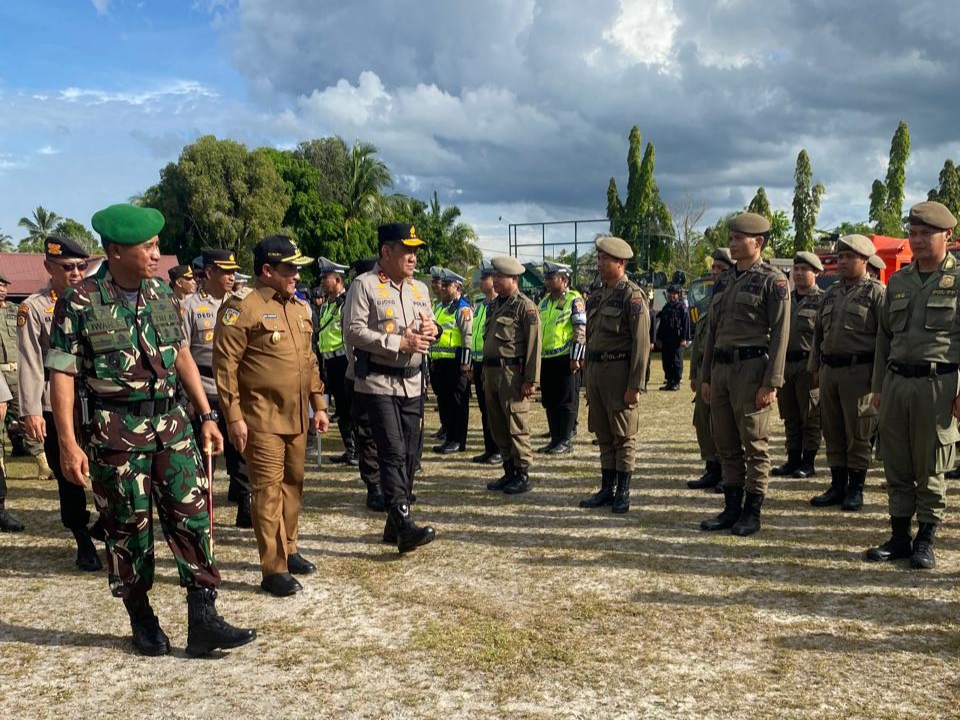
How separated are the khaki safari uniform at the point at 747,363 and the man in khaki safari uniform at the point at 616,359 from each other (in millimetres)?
602

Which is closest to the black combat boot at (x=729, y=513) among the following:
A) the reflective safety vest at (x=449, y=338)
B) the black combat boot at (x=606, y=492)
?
the black combat boot at (x=606, y=492)

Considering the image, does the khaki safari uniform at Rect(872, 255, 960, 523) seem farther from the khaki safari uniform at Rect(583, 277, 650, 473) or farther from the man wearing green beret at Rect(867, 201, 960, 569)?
the khaki safari uniform at Rect(583, 277, 650, 473)

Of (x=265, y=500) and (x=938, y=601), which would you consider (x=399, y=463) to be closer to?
(x=265, y=500)

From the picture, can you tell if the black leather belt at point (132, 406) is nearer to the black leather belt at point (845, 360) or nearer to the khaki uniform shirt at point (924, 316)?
the khaki uniform shirt at point (924, 316)

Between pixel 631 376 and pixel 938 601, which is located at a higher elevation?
pixel 631 376

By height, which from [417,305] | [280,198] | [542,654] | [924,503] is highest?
[280,198]

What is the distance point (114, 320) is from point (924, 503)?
462 centimetres

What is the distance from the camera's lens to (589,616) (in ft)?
13.0

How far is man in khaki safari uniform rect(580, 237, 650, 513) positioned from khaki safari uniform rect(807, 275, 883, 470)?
155 cm

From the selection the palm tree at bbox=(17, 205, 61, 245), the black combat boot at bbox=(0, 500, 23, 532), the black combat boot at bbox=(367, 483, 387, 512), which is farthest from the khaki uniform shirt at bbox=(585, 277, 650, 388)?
the palm tree at bbox=(17, 205, 61, 245)

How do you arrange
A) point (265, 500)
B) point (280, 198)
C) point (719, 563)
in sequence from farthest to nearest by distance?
1. point (280, 198)
2. point (719, 563)
3. point (265, 500)

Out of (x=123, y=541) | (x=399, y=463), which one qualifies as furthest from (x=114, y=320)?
(x=399, y=463)

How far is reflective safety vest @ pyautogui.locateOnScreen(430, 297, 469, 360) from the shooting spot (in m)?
8.98

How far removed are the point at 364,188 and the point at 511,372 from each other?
4345cm
